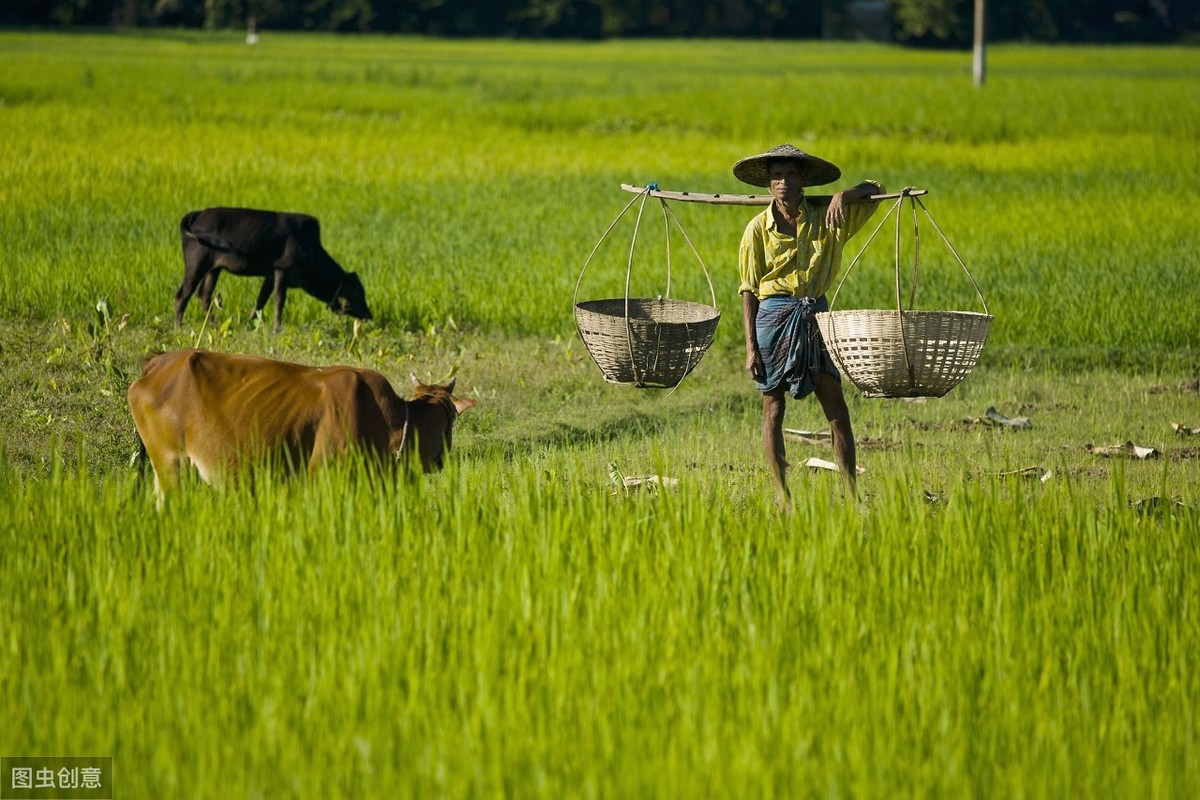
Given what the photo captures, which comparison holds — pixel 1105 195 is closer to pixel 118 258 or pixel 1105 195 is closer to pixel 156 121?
pixel 118 258

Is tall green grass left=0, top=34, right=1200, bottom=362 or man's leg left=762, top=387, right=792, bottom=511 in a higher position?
tall green grass left=0, top=34, right=1200, bottom=362

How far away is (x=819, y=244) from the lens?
17.1ft

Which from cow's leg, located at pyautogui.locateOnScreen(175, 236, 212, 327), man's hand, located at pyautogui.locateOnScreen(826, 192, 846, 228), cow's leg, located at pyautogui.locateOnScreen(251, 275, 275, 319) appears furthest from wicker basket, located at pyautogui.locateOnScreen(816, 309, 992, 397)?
cow's leg, located at pyautogui.locateOnScreen(251, 275, 275, 319)

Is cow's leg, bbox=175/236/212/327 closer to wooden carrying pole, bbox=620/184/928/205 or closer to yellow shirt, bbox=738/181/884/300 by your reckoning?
wooden carrying pole, bbox=620/184/928/205

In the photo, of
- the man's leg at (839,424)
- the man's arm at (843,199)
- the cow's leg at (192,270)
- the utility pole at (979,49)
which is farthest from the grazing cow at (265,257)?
the utility pole at (979,49)

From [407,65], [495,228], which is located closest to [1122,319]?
[495,228]

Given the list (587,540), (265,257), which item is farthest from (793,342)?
(265,257)

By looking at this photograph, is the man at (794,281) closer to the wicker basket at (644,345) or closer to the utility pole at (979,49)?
the wicker basket at (644,345)

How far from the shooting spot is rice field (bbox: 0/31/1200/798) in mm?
2939

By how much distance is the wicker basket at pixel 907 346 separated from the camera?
15.9ft

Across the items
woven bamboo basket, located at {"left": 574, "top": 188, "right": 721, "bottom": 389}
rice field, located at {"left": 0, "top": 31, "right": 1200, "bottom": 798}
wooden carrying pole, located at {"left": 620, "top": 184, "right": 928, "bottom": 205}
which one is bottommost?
rice field, located at {"left": 0, "top": 31, "right": 1200, "bottom": 798}

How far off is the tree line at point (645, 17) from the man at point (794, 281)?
50122mm

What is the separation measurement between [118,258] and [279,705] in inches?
314

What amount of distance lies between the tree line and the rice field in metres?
40.2
